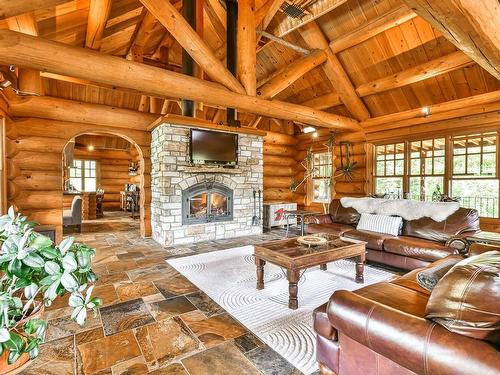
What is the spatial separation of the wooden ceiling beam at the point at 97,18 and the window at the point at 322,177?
6140 millimetres

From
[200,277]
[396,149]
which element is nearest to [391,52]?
[396,149]

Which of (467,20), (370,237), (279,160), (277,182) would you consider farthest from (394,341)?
(279,160)

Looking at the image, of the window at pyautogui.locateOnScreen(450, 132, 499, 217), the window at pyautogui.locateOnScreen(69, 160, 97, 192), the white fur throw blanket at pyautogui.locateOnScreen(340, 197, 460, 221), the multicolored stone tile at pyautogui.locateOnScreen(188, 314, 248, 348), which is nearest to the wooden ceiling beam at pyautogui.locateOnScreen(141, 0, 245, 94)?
the white fur throw blanket at pyautogui.locateOnScreen(340, 197, 460, 221)

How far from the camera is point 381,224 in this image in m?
4.20

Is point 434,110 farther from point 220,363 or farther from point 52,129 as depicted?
point 52,129

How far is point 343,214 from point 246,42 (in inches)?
140

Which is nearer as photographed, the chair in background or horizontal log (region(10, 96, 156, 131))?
horizontal log (region(10, 96, 156, 131))

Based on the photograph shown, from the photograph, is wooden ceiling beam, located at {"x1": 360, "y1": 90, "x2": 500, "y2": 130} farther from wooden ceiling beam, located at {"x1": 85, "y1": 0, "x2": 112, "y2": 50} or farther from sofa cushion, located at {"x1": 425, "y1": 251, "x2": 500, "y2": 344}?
wooden ceiling beam, located at {"x1": 85, "y1": 0, "x2": 112, "y2": 50}

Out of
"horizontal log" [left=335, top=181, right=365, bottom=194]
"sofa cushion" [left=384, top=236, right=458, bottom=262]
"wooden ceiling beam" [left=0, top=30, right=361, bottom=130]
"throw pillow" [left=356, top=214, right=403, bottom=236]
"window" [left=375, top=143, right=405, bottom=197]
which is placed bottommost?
"sofa cushion" [left=384, top=236, right=458, bottom=262]

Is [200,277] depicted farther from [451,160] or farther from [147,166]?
[451,160]

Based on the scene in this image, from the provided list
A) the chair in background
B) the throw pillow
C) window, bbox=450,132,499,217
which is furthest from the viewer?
the chair in background

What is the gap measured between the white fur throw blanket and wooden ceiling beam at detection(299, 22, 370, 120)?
8.56 ft

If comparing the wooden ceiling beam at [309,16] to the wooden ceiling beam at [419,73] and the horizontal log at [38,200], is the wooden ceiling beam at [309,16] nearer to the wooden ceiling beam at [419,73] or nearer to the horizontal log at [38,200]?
the wooden ceiling beam at [419,73]

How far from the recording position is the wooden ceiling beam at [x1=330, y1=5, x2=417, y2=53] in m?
4.46
